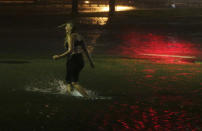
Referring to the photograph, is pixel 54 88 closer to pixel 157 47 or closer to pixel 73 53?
pixel 73 53

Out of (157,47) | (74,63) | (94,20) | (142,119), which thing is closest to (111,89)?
(74,63)

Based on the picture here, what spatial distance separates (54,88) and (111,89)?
1279 mm

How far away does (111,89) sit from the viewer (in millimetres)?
11953

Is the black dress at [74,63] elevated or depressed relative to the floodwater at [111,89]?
elevated

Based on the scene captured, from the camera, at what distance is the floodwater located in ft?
28.0

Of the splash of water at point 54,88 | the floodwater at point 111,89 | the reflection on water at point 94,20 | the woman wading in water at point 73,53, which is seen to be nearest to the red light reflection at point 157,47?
the floodwater at point 111,89

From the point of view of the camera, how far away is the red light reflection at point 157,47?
1861 cm

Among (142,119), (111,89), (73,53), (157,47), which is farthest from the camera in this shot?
(157,47)

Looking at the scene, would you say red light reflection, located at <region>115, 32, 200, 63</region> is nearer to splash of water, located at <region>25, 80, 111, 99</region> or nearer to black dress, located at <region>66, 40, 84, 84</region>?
splash of water, located at <region>25, 80, 111, 99</region>

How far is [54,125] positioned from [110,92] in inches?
134

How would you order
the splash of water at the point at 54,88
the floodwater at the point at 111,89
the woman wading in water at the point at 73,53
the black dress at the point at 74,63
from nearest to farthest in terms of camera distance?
the floodwater at the point at 111,89 → the woman wading in water at the point at 73,53 → the black dress at the point at 74,63 → the splash of water at the point at 54,88

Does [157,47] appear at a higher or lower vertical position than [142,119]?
lower

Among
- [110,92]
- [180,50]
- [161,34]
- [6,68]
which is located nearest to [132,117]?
[110,92]

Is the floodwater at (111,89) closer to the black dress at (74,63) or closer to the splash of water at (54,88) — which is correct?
the splash of water at (54,88)
